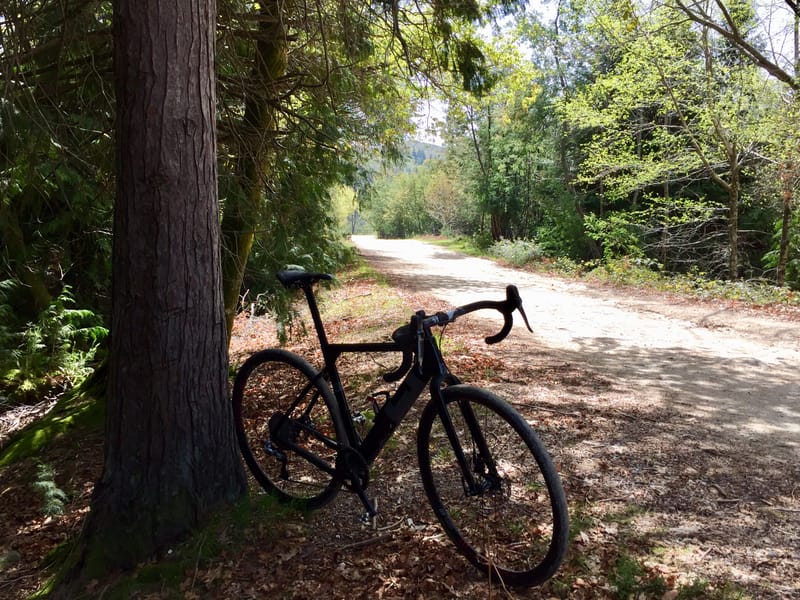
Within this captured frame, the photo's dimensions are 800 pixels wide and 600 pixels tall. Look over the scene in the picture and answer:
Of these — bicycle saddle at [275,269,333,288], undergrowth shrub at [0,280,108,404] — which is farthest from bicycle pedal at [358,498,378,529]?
undergrowth shrub at [0,280,108,404]

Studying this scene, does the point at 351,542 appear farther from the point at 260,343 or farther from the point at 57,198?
the point at 260,343

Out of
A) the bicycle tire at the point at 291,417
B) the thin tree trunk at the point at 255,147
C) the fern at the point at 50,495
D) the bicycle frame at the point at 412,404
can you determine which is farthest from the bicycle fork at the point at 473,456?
the thin tree trunk at the point at 255,147

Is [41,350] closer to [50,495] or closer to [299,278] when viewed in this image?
[50,495]

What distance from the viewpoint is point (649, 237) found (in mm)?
20578

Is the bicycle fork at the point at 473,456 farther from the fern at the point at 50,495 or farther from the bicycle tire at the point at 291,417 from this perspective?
the fern at the point at 50,495

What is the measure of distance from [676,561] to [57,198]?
22.2 feet

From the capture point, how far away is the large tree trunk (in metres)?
2.61

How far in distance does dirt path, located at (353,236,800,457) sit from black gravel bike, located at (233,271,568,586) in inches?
105

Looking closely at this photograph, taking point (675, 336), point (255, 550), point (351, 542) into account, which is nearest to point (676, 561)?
point (351, 542)

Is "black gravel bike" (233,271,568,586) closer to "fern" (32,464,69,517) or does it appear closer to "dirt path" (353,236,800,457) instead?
"fern" (32,464,69,517)

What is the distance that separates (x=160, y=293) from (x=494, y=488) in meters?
1.85

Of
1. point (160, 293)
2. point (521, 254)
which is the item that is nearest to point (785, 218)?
point (521, 254)

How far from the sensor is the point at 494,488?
2.48 m

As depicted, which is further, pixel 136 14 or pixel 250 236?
pixel 250 236
